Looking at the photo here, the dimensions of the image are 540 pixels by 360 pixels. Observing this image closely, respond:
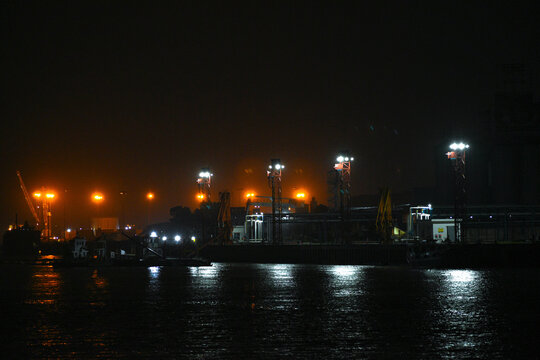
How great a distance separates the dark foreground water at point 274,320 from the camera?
24369 millimetres

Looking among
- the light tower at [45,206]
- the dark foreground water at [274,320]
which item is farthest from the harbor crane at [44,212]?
the dark foreground water at [274,320]

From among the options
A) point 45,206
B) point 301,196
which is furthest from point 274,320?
point 45,206

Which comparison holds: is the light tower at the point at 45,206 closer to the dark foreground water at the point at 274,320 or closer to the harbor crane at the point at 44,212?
the harbor crane at the point at 44,212

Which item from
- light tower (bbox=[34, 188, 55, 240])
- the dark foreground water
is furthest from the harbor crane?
the dark foreground water

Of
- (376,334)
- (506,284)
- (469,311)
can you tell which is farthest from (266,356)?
(506,284)

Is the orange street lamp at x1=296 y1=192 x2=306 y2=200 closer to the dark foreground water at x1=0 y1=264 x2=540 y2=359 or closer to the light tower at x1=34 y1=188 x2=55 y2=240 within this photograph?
the light tower at x1=34 y1=188 x2=55 y2=240

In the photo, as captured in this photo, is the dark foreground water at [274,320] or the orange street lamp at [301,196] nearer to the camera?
the dark foreground water at [274,320]

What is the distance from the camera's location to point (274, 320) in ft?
107

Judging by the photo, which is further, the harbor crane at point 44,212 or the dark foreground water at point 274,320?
the harbor crane at point 44,212

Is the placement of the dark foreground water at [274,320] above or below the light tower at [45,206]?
below

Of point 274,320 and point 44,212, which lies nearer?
point 274,320

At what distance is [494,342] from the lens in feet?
86.3

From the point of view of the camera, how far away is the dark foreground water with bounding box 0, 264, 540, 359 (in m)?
24.4

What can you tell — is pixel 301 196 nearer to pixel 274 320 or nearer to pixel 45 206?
pixel 45 206
